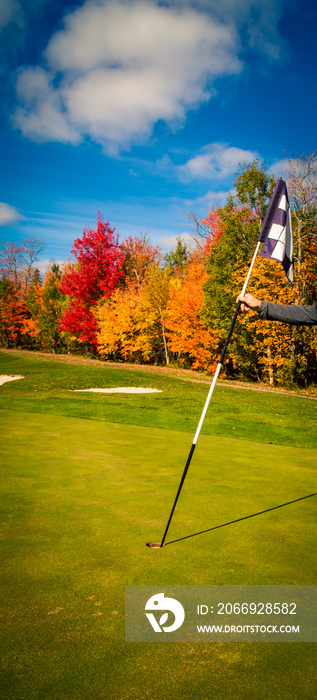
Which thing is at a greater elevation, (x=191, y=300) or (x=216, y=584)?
(x=191, y=300)

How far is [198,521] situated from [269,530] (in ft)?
1.79

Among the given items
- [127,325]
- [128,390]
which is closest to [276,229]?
[128,390]

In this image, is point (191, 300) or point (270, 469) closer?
point (270, 469)

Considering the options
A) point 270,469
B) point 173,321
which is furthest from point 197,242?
point 270,469

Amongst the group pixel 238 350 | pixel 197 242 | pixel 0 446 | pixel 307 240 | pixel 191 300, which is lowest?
pixel 0 446

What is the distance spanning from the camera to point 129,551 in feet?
8.61

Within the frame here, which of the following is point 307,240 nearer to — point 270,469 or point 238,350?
point 238,350

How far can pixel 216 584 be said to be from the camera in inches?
89.2

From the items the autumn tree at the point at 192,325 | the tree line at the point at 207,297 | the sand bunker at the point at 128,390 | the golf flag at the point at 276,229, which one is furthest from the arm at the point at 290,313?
the autumn tree at the point at 192,325

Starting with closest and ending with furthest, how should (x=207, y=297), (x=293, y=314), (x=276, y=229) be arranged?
(x=293, y=314) → (x=276, y=229) → (x=207, y=297)

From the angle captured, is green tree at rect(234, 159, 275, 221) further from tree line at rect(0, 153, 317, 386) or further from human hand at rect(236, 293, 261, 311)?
human hand at rect(236, 293, 261, 311)

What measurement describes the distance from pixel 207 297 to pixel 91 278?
11.6 meters

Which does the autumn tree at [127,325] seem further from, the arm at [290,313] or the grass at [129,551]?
the arm at [290,313]

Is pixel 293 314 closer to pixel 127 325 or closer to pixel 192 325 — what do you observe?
pixel 192 325
